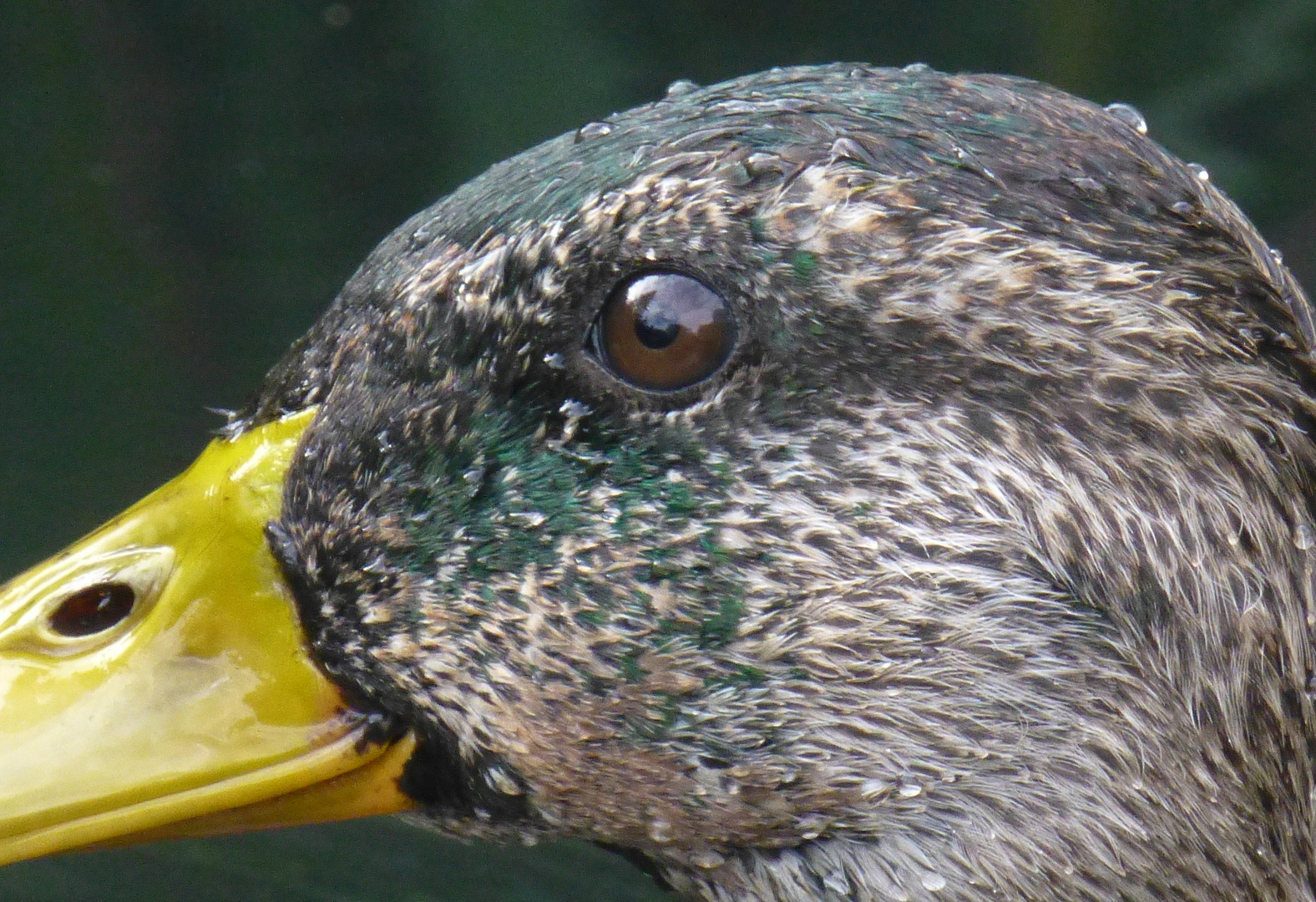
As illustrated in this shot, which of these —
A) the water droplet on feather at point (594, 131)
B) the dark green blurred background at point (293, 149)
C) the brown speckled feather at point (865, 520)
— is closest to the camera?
the brown speckled feather at point (865, 520)

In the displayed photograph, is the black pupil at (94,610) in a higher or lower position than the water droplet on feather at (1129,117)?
lower

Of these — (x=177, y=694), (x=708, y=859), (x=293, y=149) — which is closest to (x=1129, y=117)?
(x=708, y=859)

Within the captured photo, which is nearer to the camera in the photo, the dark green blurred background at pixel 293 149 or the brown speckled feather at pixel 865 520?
the brown speckled feather at pixel 865 520

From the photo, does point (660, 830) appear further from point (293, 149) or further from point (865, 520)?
point (293, 149)

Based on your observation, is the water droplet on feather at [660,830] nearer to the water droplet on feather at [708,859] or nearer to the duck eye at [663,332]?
the water droplet on feather at [708,859]

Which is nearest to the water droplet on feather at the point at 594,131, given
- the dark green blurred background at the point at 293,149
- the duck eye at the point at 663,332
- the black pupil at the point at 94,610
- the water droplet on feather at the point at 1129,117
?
the duck eye at the point at 663,332

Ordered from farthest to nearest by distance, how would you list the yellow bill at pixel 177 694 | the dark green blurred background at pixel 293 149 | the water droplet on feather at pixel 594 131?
1. the dark green blurred background at pixel 293 149
2. the water droplet on feather at pixel 594 131
3. the yellow bill at pixel 177 694
